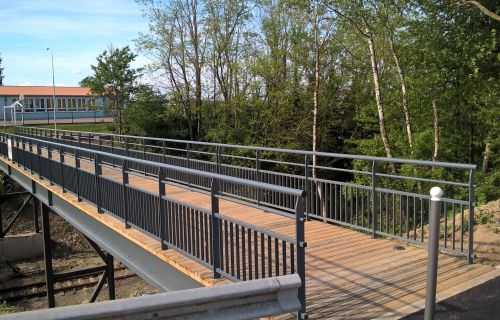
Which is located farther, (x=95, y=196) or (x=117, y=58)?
(x=117, y=58)

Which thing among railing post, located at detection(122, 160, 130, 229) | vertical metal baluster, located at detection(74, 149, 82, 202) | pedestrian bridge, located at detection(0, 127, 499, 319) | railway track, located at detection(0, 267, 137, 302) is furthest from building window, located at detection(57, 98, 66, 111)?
railing post, located at detection(122, 160, 130, 229)

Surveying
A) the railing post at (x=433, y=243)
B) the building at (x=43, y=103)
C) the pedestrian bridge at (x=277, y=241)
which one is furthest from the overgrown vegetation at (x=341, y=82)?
the building at (x=43, y=103)

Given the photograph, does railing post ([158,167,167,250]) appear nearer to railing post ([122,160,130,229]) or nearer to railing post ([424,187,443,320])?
railing post ([122,160,130,229])

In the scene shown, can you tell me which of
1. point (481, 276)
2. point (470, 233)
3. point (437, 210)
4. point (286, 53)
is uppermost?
point (286, 53)

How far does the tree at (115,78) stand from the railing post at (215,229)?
30306 millimetres

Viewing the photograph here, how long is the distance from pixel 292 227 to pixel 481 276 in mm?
3094

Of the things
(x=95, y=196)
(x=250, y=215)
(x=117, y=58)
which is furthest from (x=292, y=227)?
(x=117, y=58)

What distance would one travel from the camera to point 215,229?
524 centimetres

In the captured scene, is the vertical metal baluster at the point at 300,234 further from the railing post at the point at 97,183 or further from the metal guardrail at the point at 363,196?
the railing post at the point at 97,183

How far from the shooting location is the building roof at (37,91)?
6248cm

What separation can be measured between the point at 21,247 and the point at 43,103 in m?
39.9

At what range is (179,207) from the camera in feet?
19.6

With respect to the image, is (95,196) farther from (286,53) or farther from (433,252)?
(286,53)

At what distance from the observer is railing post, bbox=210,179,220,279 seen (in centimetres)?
519
